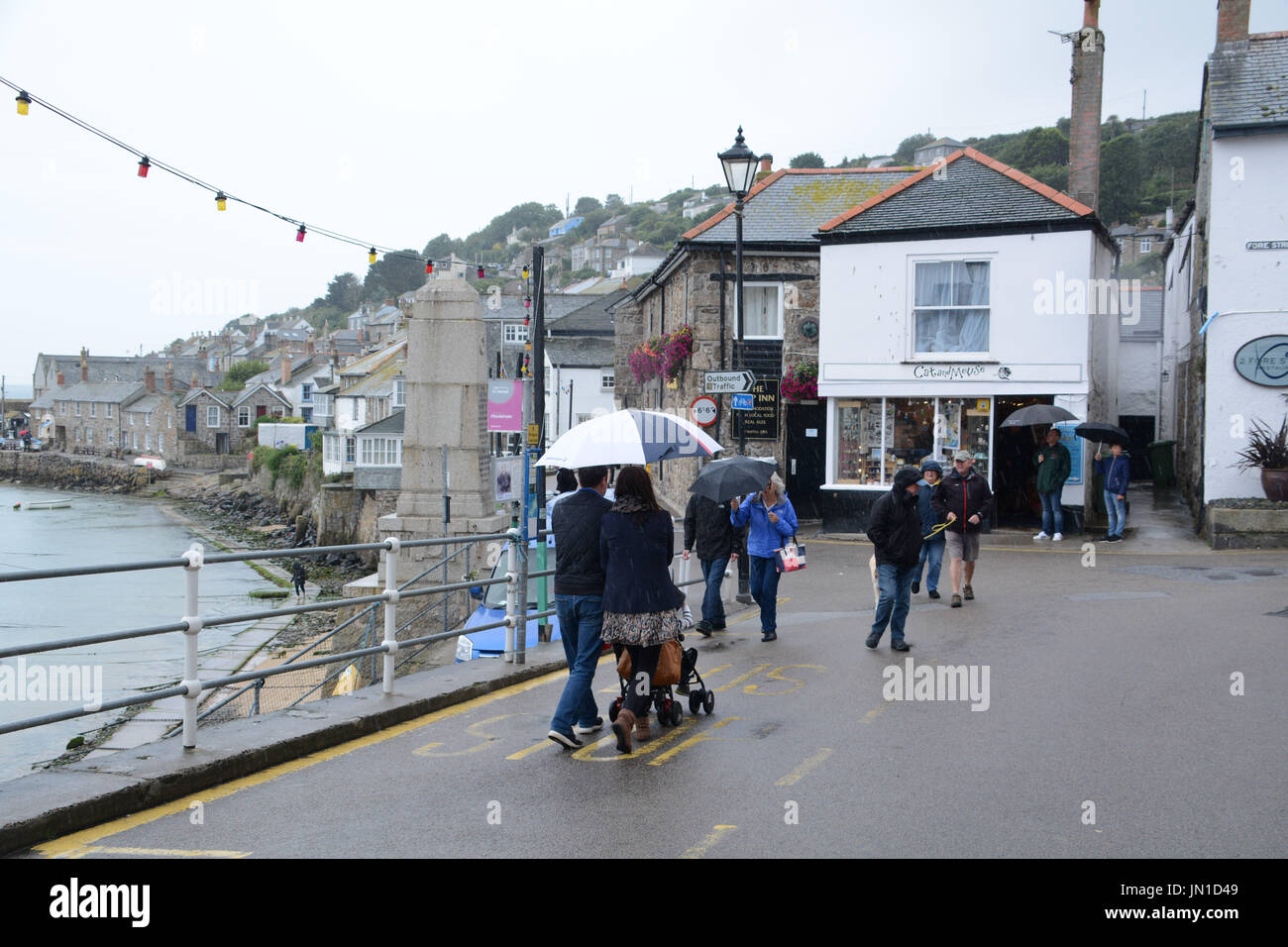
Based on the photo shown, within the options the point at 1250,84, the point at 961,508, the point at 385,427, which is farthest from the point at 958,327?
the point at 385,427

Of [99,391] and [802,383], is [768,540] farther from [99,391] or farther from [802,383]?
[99,391]

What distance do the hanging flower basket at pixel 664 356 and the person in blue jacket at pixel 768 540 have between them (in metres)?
14.9

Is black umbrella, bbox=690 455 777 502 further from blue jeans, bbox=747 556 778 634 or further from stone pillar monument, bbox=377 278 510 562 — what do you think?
stone pillar monument, bbox=377 278 510 562

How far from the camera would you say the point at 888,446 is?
21391 millimetres

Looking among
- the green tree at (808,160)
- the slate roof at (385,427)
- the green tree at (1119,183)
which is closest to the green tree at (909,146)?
the green tree at (808,160)

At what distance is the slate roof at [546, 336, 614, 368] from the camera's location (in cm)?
5494

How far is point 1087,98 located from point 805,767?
19.7 meters

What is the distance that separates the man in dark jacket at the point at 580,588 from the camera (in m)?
7.30

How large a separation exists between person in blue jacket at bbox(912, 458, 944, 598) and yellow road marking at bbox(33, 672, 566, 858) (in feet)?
17.0

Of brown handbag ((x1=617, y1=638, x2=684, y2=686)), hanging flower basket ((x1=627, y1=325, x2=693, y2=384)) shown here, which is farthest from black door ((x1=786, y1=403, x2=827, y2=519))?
brown handbag ((x1=617, y1=638, x2=684, y2=686))

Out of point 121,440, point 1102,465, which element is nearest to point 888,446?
point 1102,465

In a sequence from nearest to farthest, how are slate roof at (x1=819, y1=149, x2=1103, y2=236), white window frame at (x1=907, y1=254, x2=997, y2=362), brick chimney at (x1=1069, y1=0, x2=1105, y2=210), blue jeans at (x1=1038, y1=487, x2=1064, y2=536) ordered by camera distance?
blue jeans at (x1=1038, y1=487, x2=1064, y2=536)
slate roof at (x1=819, y1=149, x2=1103, y2=236)
white window frame at (x1=907, y1=254, x2=997, y2=362)
brick chimney at (x1=1069, y1=0, x2=1105, y2=210)

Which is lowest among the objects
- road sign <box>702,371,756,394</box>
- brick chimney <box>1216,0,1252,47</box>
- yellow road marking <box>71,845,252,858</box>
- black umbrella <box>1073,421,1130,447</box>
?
yellow road marking <box>71,845,252,858</box>
